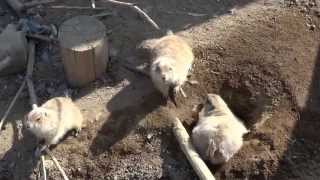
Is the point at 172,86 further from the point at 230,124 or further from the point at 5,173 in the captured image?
the point at 5,173

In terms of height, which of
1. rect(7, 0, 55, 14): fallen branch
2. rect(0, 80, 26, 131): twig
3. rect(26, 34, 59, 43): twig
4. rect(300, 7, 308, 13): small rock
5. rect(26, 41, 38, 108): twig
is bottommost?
rect(0, 80, 26, 131): twig

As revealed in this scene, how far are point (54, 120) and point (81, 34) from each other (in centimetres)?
102

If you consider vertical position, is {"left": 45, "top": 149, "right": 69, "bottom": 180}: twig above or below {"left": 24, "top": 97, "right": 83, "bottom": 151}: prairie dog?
below

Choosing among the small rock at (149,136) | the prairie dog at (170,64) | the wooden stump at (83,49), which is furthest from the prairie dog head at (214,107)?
the wooden stump at (83,49)

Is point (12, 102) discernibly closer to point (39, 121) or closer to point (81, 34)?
point (39, 121)

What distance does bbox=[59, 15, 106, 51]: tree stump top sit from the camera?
6.68 m

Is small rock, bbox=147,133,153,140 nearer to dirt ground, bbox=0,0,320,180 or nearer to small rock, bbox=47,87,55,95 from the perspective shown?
dirt ground, bbox=0,0,320,180

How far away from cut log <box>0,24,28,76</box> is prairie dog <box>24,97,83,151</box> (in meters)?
0.92

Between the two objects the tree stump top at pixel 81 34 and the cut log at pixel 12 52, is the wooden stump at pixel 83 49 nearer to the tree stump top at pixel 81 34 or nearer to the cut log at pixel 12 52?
the tree stump top at pixel 81 34

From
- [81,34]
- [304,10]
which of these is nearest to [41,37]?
[81,34]

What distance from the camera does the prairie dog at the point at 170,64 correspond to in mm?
6520

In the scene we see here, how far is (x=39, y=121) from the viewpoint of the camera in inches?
246

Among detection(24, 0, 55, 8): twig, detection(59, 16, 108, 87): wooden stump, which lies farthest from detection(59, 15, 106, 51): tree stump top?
detection(24, 0, 55, 8): twig

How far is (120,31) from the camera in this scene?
7.52 metres
